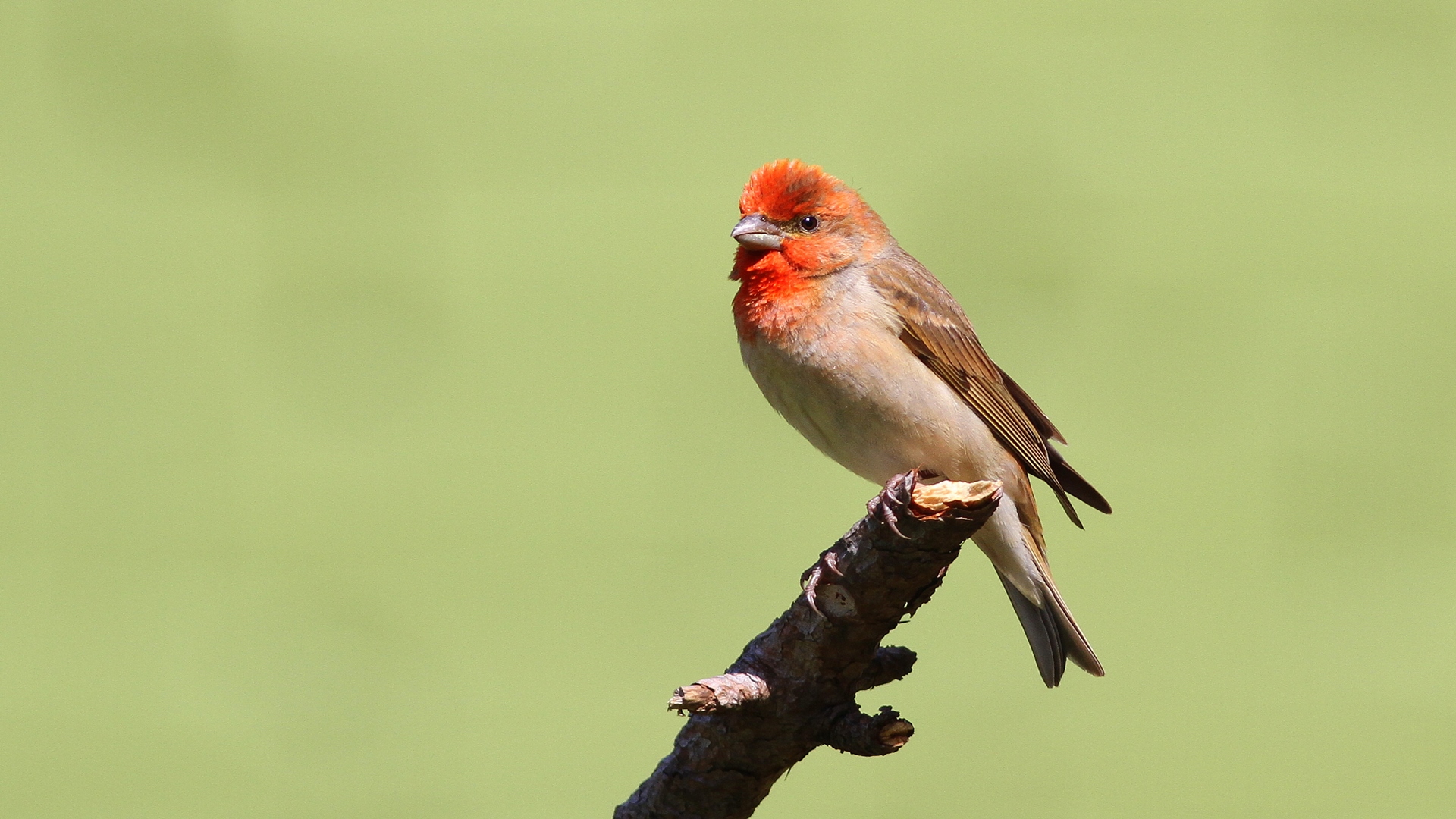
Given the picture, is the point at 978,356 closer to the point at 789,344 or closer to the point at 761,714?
the point at 789,344

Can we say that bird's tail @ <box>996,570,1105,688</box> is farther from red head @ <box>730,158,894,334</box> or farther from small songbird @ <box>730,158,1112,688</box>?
red head @ <box>730,158,894,334</box>

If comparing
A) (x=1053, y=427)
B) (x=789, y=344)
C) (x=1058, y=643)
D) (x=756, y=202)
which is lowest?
(x=1058, y=643)

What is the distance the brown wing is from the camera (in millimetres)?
3234

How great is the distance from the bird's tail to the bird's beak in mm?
1093

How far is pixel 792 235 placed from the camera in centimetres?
332

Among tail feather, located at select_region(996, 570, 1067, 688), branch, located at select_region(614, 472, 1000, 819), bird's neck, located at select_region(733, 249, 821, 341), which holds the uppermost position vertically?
bird's neck, located at select_region(733, 249, 821, 341)

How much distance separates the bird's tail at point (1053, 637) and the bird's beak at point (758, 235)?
1093 millimetres

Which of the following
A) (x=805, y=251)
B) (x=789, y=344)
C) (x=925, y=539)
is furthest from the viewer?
(x=805, y=251)

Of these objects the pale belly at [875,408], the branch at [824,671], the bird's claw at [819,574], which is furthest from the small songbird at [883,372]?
the bird's claw at [819,574]

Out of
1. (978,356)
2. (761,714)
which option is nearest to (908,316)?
(978,356)

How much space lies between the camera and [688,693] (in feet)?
7.62

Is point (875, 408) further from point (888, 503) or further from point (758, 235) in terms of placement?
point (888, 503)

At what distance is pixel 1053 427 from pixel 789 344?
0.79m

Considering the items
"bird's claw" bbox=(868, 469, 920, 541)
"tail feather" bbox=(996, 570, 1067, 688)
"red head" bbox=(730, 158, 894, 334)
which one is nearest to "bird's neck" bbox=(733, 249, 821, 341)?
"red head" bbox=(730, 158, 894, 334)
